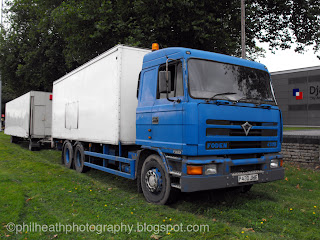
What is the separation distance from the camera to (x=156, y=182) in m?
5.77

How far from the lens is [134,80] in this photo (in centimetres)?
719

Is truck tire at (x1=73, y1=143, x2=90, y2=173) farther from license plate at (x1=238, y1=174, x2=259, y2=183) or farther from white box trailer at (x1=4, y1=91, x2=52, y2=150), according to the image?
white box trailer at (x1=4, y1=91, x2=52, y2=150)

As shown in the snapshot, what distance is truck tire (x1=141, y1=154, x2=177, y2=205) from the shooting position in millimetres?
5524

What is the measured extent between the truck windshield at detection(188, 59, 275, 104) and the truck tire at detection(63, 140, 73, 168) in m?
6.57

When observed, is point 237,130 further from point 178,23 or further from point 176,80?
point 178,23

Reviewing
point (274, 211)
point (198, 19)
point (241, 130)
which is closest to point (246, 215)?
point (274, 211)

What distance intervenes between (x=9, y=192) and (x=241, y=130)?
198 inches

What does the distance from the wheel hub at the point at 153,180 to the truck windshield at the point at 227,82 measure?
171cm

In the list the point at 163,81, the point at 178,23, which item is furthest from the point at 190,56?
the point at 178,23

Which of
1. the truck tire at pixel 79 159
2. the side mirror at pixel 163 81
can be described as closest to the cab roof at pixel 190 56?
the side mirror at pixel 163 81

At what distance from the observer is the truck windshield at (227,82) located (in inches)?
208

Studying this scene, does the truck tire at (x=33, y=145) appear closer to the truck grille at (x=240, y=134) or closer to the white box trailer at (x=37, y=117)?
the white box trailer at (x=37, y=117)

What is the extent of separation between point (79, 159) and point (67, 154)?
1.19 m

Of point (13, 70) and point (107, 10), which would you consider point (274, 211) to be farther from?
point (13, 70)
